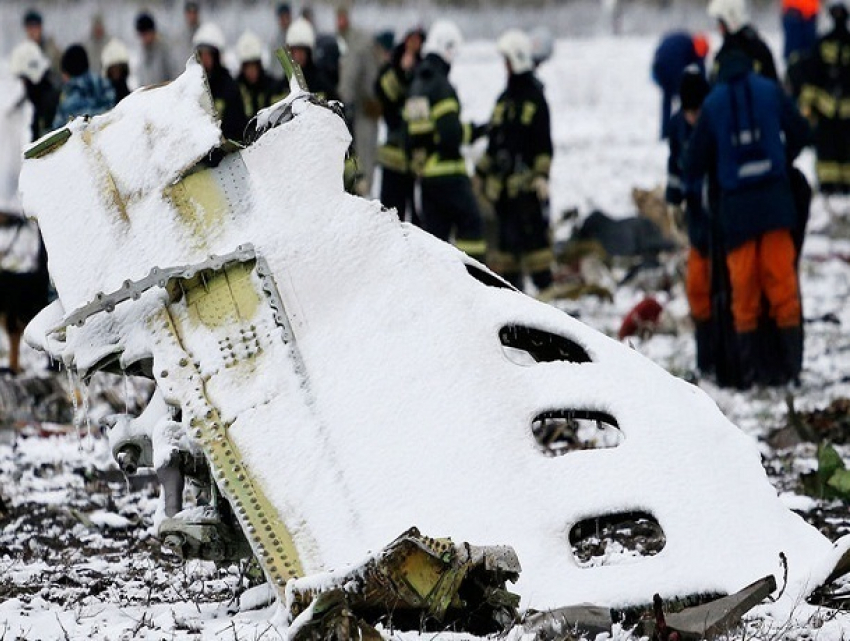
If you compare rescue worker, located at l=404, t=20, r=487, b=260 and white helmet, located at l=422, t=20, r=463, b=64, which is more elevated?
white helmet, located at l=422, t=20, r=463, b=64

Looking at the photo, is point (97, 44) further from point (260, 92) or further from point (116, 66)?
point (116, 66)

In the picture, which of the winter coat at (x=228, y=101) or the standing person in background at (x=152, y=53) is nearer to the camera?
the winter coat at (x=228, y=101)

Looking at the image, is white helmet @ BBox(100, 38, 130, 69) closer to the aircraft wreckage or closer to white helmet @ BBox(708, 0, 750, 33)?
white helmet @ BBox(708, 0, 750, 33)

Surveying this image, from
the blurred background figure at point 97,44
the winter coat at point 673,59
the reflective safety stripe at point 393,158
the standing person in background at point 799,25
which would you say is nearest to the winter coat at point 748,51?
the reflective safety stripe at point 393,158

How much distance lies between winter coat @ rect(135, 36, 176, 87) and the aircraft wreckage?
999cm

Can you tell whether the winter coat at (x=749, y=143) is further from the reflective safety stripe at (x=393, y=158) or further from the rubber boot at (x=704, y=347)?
the reflective safety stripe at (x=393, y=158)

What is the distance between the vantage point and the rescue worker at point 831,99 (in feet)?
54.9

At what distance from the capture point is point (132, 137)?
493 centimetres

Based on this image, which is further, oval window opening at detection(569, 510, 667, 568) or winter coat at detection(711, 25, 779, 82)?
winter coat at detection(711, 25, 779, 82)

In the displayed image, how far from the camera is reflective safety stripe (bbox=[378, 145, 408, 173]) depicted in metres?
12.2

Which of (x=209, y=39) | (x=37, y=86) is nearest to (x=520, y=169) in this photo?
(x=209, y=39)

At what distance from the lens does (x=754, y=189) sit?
874 centimetres

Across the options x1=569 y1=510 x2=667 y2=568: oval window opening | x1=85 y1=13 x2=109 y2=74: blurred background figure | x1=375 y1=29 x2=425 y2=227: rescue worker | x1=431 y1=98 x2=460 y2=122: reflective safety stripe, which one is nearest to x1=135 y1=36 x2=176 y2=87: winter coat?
x1=375 y1=29 x2=425 y2=227: rescue worker

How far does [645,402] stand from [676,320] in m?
6.52
